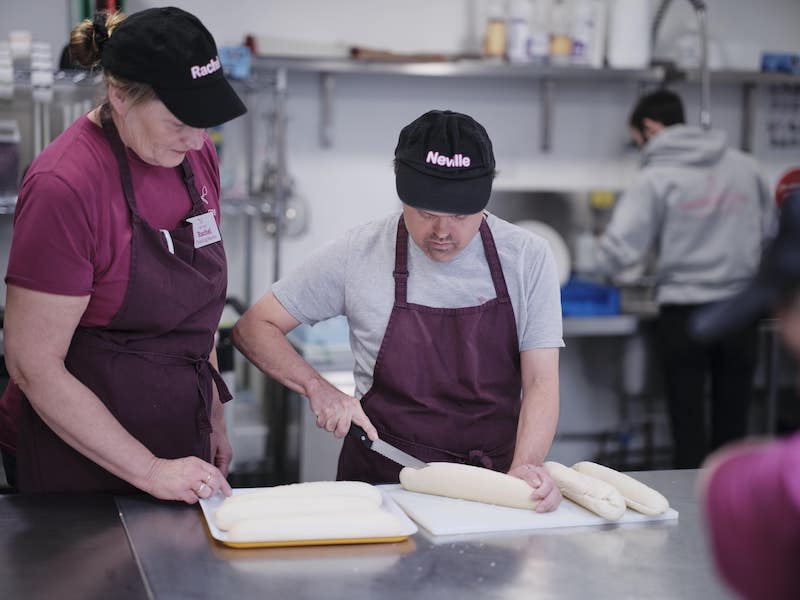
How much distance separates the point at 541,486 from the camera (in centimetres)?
178

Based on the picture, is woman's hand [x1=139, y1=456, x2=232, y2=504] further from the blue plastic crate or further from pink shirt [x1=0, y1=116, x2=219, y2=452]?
the blue plastic crate

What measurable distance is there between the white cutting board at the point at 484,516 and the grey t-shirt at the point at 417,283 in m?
0.41

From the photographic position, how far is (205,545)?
158 centimetres

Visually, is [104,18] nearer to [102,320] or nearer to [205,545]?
[102,320]

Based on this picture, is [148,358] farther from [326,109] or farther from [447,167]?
[326,109]

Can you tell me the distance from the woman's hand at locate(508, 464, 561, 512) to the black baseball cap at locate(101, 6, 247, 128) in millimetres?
820

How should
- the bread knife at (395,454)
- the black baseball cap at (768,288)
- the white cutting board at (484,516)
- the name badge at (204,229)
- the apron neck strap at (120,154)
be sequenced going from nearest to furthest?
the black baseball cap at (768,288), the white cutting board at (484,516), the apron neck strap at (120,154), the name badge at (204,229), the bread knife at (395,454)

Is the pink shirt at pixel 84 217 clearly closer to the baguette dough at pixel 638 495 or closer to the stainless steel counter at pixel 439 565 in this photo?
the stainless steel counter at pixel 439 565

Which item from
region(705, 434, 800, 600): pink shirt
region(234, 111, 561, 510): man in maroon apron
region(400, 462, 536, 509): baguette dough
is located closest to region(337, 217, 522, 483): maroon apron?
region(234, 111, 561, 510): man in maroon apron

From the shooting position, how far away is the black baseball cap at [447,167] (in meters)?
1.91

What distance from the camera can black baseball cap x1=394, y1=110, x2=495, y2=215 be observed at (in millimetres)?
1911

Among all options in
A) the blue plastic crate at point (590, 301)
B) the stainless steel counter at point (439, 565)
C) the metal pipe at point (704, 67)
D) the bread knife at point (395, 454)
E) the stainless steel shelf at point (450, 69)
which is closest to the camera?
the stainless steel counter at point (439, 565)

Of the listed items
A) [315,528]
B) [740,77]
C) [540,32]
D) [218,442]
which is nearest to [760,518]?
[315,528]

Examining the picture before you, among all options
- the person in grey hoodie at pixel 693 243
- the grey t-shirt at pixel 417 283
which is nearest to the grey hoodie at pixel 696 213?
the person in grey hoodie at pixel 693 243
